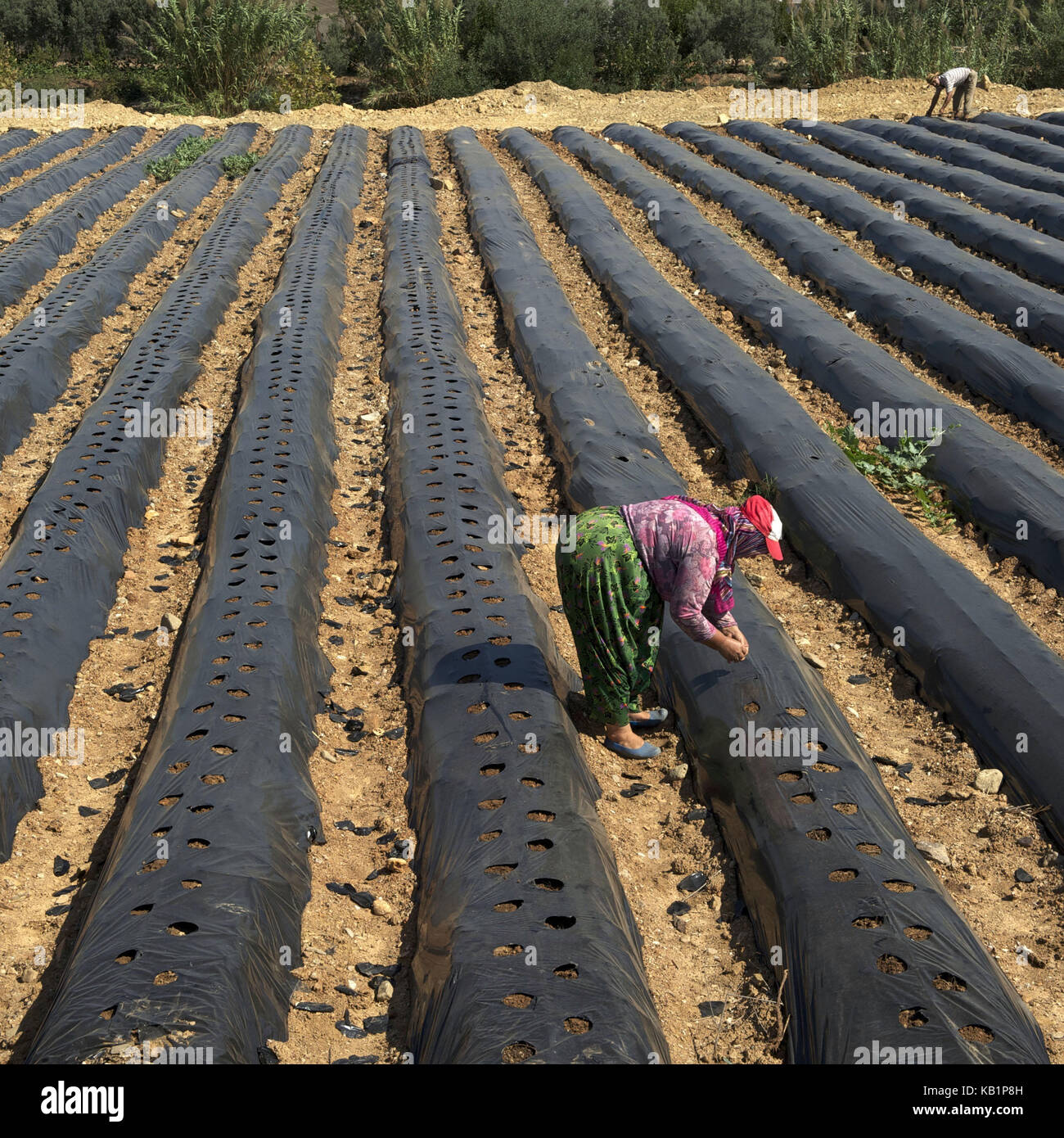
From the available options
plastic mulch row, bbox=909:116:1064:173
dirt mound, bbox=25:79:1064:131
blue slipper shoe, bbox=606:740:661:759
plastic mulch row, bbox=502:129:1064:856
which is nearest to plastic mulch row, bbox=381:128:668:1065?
blue slipper shoe, bbox=606:740:661:759

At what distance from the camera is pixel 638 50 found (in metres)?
22.0

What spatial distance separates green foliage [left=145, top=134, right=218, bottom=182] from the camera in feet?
40.4

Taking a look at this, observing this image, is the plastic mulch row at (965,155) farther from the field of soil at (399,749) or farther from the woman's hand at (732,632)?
the woman's hand at (732,632)

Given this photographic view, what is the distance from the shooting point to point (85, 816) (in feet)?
11.5

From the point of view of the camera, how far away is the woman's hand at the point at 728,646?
3277 mm

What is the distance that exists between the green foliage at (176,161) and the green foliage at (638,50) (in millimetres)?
11030

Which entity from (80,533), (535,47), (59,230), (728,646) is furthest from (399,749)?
(535,47)

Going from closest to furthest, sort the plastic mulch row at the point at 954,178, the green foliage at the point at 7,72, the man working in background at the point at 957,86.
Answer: the plastic mulch row at the point at 954,178 < the man working in background at the point at 957,86 < the green foliage at the point at 7,72

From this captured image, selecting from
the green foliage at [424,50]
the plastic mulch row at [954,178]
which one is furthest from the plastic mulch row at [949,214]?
the green foliage at [424,50]

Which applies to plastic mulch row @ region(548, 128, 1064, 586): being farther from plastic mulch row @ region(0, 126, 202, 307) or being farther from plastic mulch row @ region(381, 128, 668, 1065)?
plastic mulch row @ region(0, 126, 202, 307)

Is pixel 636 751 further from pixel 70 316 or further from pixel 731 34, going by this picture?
pixel 731 34

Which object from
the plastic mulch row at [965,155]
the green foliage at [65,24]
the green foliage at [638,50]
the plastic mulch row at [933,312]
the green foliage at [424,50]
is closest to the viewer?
the plastic mulch row at [933,312]
